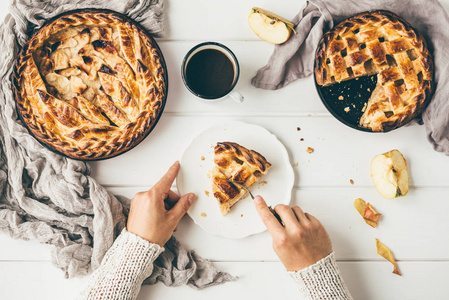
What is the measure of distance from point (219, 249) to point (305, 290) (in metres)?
0.33

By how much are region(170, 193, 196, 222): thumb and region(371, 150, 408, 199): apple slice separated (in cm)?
67

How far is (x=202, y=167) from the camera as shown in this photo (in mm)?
1280

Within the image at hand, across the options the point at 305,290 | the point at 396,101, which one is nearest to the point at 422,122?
the point at 396,101

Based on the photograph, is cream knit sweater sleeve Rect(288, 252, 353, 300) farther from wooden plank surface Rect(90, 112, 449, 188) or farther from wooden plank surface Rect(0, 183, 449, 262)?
wooden plank surface Rect(90, 112, 449, 188)

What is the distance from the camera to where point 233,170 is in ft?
4.01

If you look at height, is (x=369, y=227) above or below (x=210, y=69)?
below

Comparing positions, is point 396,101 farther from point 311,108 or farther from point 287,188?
point 287,188

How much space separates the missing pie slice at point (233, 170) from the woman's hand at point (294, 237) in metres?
0.08

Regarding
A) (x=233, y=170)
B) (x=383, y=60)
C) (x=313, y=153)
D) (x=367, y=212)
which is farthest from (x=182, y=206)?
(x=383, y=60)

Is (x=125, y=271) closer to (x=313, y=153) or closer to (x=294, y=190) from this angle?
(x=294, y=190)

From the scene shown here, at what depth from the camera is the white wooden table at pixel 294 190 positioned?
1.28 metres

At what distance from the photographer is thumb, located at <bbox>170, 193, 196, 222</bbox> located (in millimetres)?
1217

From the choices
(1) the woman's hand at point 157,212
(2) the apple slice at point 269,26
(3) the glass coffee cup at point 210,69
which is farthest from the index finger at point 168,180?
(2) the apple slice at point 269,26

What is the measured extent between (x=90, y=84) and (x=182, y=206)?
539 millimetres
